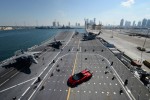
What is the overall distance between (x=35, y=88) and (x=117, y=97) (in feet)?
74.3

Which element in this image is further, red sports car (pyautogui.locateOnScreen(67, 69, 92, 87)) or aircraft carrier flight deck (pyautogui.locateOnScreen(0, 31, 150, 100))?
red sports car (pyautogui.locateOnScreen(67, 69, 92, 87))

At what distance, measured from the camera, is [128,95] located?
34.0 metres

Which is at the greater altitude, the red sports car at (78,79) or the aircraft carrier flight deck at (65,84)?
the red sports car at (78,79)

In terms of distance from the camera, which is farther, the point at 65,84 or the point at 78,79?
the point at 78,79

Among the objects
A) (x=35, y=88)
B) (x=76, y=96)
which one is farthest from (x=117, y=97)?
(x=35, y=88)

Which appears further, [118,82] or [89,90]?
[118,82]

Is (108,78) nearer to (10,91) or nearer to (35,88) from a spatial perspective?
(35,88)

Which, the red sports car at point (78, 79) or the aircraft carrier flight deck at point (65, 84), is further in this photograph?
the red sports car at point (78, 79)

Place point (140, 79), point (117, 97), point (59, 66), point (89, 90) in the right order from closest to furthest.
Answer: point (117, 97), point (89, 90), point (140, 79), point (59, 66)

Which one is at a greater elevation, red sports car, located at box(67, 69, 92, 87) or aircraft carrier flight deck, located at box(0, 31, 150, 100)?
red sports car, located at box(67, 69, 92, 87)

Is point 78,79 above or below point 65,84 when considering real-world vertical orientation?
above

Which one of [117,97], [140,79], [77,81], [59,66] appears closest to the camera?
[117,97]

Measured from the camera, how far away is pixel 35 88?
122ft

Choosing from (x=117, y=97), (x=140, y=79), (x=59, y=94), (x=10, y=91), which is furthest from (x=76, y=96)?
(x=140, y=79)
